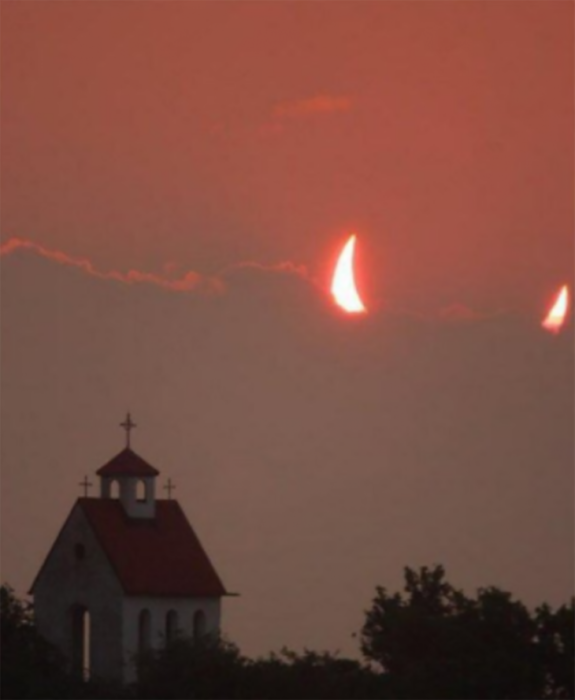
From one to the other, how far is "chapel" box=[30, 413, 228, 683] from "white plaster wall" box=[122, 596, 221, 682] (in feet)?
0.09

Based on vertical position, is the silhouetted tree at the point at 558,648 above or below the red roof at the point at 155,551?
below

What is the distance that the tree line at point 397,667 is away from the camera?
12100 cm

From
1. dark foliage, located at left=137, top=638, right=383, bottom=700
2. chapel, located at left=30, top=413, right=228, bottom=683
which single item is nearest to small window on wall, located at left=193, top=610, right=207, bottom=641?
chapel, located at left=30, top=413, right=228, bottom=683

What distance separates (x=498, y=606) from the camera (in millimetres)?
124938

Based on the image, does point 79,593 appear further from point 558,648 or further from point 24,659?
point 558,648

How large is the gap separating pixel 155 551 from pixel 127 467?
240 cm

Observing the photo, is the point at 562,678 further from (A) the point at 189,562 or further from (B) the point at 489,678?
(A) the point at 189,562

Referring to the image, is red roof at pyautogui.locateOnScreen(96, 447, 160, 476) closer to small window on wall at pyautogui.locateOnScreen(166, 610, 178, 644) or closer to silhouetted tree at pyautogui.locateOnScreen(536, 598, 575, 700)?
small window on wall at pyautogui.locateOnScreen(166, 610, 178, 644)

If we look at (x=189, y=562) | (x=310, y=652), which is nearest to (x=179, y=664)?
(x=310, y=652)

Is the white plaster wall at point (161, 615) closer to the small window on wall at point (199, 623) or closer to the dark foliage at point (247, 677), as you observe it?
the small window on wall at point (199, 623)

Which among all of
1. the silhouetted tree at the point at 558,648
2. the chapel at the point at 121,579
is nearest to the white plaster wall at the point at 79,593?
the chapel at the point at 121,579

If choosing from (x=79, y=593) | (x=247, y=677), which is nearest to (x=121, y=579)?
(x=79, y=593)

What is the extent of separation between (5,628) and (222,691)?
39.5 ft

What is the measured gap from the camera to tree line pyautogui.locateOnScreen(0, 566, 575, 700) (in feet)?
397
